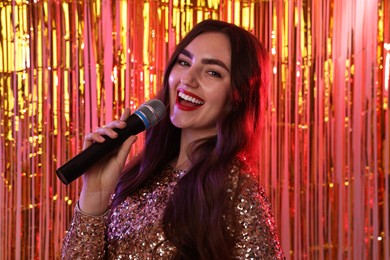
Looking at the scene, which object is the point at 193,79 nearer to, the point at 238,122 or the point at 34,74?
the point at 238,122

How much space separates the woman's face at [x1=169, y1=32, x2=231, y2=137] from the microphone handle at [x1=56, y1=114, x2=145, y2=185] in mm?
158

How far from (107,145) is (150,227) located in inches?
8.6

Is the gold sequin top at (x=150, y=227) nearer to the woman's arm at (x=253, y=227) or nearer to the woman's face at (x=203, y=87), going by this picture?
the woman's arm at (x=253, y=227)

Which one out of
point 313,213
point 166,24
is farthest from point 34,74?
point 313,213

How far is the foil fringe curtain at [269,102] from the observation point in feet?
8.09

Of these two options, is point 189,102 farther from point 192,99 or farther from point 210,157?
point 210,157

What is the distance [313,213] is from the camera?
2.52 meters

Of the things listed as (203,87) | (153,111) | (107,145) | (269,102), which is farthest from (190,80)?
(269,102)

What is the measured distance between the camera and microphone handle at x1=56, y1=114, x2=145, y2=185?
53.5 inches

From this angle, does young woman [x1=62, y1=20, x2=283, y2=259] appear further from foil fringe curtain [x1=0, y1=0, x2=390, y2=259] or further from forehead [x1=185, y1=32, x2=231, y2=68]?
foil fringe curtain [x1=0, y1=0, x2=390, y2=259]

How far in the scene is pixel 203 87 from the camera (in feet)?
5.26

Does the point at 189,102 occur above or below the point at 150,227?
above

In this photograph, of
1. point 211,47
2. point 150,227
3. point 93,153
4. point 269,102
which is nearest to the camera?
point 93,153

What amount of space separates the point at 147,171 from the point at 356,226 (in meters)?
1.05
